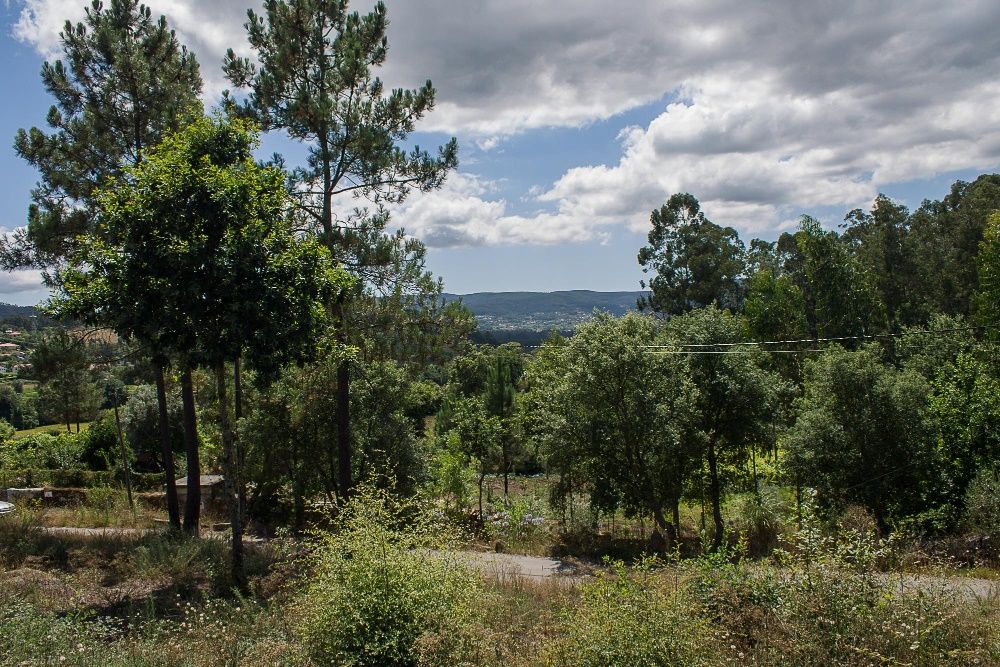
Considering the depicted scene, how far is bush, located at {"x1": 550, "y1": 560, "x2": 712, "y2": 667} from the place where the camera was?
4.79 meters

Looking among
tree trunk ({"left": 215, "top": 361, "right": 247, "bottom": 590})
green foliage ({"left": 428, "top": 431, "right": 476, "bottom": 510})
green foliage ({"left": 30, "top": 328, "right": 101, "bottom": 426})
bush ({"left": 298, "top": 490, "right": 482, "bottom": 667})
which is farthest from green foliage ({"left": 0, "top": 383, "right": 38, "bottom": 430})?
bush ({"left": 298, "top": 490, "right": 482, "bottom": 667})

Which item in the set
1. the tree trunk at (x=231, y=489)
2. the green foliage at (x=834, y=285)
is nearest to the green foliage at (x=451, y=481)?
the tree trunk at (x=231, y=489)

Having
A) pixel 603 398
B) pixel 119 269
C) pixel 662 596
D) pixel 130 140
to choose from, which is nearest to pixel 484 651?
pixel 662 596

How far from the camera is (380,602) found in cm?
530

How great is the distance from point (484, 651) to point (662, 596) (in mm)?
1485

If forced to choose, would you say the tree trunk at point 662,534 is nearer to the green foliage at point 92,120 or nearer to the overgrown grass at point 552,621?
the overgrown grass at point 552,621

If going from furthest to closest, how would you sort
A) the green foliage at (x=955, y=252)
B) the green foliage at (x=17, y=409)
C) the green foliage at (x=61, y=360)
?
the green foliage at (x=17, y=409) → the green foliage at (x=955, y=252) → the green foliage at (x=61, y=360)

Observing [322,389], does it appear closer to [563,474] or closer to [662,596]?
[563,474]

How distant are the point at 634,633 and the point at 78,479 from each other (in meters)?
26.8

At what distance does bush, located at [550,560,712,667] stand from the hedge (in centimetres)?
2369

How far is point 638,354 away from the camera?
1566 cm

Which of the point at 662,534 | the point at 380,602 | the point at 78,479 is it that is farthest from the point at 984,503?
the point at 78,479

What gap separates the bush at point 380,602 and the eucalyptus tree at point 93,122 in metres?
10.1

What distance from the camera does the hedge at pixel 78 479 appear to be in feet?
79.2
